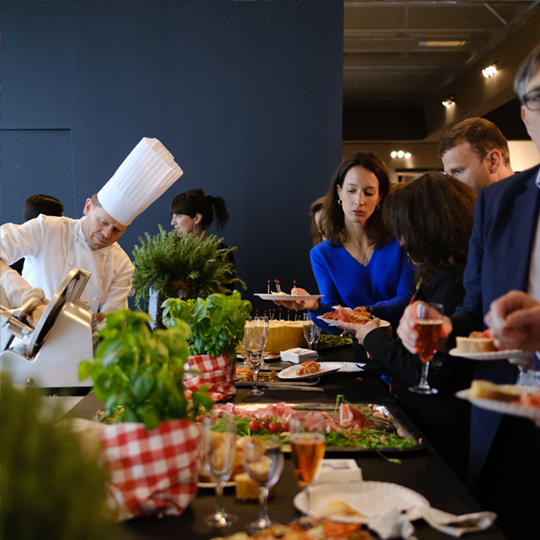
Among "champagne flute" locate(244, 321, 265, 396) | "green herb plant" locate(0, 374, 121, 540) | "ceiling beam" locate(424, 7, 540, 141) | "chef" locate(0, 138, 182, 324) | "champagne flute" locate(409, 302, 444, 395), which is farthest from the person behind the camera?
"ceiling beam" locate(424, 7, 540, 141)

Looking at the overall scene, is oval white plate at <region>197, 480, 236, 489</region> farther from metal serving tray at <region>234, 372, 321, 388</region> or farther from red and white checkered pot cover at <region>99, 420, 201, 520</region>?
metal serving tray at <region>234, 372, 321, 388</region>

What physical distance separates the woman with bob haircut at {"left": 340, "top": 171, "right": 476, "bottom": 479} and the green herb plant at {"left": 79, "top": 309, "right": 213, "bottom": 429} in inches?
34.5

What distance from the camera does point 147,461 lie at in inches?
34.5

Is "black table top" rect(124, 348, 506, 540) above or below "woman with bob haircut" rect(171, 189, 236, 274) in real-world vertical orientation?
below

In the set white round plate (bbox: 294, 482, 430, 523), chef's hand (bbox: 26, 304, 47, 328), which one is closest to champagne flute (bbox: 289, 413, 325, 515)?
white round plate (bbox: 294, 482, 430, 523)

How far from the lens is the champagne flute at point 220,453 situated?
2.86ft

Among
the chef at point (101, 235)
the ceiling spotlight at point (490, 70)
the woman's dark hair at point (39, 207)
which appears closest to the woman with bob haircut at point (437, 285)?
the chef at point (101, 235)

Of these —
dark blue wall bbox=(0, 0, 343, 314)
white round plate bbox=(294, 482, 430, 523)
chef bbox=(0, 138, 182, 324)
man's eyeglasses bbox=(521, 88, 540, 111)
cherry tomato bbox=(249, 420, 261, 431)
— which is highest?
dark blue wall bbox=(0, 0, 343, 314)

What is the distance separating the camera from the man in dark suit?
1301 millimetres

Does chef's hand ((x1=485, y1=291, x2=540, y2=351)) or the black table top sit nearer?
the black table top

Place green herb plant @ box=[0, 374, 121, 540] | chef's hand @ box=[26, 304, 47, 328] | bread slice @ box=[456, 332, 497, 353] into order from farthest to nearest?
chef's hand @ box=[26, 304, 47, 328] < bread slice @ box=[456, 332, 497, 353] < green herb plant @ box=[0, 374, 121, 540]

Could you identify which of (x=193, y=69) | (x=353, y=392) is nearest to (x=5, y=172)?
(x=193, y=69)

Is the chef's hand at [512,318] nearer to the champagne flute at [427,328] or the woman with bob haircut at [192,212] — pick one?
the champagne flute at [427,328]

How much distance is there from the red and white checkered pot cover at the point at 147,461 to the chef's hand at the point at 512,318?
2.10 feet
